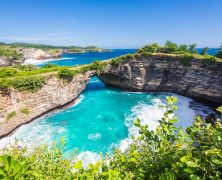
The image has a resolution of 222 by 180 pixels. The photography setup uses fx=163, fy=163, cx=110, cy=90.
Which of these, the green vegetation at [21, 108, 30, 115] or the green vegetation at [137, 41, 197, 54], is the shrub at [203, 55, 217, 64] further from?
the green vegetation at [21, 108, 30, 115]

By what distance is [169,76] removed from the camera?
39.4 m

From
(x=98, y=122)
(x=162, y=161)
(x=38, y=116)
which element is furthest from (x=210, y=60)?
(x=162, y=161)

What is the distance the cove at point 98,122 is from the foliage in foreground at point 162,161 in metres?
12.5

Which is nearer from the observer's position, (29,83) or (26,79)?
(26,79)

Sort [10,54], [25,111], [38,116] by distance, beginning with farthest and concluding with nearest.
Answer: [10,54] < [38,116] < [25,111]

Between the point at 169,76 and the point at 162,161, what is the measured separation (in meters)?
37.1

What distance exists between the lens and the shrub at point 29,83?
988 inches

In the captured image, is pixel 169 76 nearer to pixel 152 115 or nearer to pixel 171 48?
pixel 152 115

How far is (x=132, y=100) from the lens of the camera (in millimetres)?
35875

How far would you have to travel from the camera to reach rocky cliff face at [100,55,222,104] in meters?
33.6

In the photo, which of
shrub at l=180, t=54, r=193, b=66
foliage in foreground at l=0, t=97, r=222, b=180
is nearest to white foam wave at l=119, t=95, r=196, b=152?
shrub at l=180, t=54, r=193, b=66

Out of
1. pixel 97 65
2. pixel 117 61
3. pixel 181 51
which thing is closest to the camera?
pixel 97 65

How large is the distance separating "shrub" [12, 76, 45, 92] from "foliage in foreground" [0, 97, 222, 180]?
859 inches

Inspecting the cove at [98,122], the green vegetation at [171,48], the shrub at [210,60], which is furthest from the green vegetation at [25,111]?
the green vegetation at [171,48]
